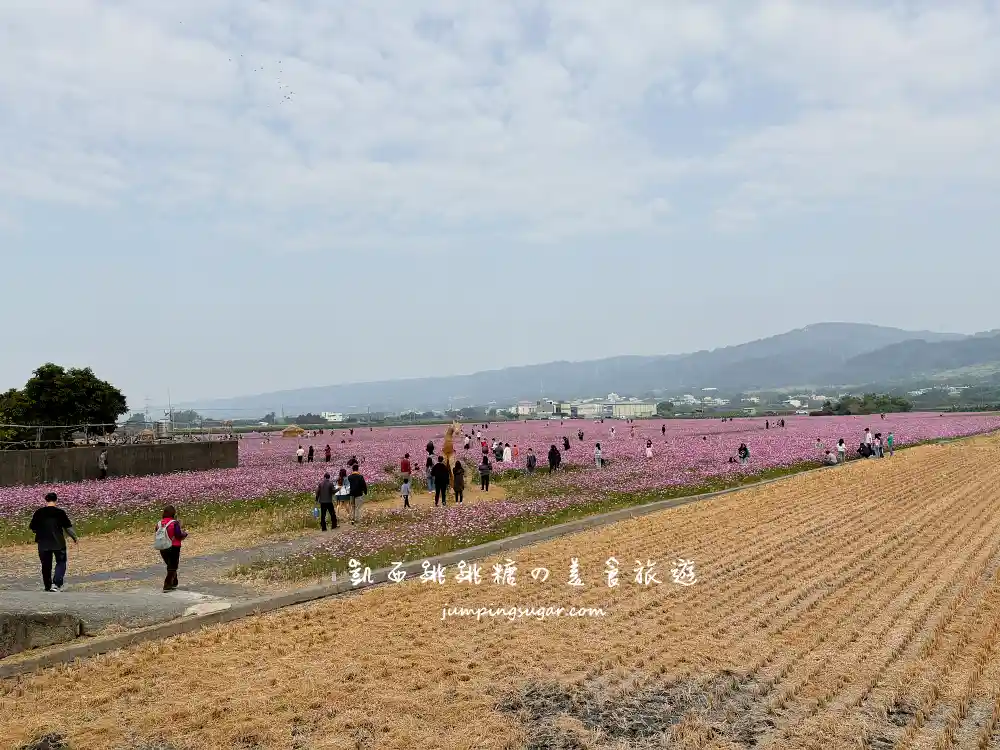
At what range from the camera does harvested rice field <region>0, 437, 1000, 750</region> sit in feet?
22.5

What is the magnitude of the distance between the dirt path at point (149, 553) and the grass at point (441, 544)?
96 cm

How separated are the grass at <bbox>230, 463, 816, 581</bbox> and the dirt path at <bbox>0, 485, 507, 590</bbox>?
96 cm

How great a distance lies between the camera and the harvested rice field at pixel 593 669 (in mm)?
6863

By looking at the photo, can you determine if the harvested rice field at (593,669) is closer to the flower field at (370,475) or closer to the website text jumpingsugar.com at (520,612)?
the website text jumpingsugar.com at (520,612)

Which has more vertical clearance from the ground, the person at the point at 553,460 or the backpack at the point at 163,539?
the backpack at the point at 163,539

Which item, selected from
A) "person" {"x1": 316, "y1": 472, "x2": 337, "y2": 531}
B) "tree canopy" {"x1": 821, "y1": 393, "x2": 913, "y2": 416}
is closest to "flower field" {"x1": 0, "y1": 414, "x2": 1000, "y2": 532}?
"person" {"x1": 316, "y1": 472, "x2": 337, "y2": 531}

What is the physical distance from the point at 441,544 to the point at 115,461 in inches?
824

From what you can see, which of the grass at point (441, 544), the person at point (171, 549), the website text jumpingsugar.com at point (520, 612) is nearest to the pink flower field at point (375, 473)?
the grass at point (441, 544)

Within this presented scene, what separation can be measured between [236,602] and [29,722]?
14.6ft

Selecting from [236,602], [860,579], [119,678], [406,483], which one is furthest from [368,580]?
[406,483]

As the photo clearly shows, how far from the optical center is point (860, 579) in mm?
11930

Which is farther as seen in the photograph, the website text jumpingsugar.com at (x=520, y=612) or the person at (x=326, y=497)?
the person at (x=326, y=497)

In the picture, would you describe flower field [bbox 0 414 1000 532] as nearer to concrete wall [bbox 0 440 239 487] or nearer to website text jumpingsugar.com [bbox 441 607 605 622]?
concrete wall [bbox 0 440 239 487]

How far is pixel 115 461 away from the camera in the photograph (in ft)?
103
